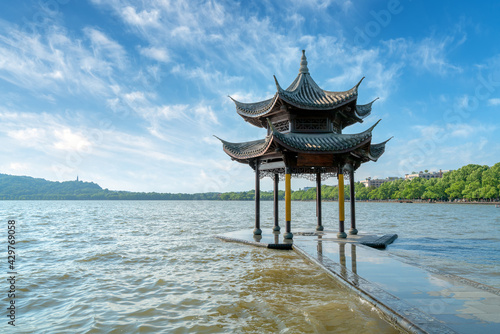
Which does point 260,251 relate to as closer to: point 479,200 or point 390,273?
point 390,273

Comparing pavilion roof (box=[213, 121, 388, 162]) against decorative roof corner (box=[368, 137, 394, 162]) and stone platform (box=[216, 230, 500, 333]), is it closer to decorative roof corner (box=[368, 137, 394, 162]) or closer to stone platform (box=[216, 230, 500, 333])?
decorative roof corner (box=[368, 137, 394, 162])

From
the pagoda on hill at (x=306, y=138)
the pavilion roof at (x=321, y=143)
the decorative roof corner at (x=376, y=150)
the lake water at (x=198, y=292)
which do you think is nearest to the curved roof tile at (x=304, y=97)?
the pagoda on hill at (x=306, y=138)

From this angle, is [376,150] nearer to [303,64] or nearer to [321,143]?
[321,143]

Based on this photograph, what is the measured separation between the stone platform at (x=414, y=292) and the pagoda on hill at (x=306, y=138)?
4.62m

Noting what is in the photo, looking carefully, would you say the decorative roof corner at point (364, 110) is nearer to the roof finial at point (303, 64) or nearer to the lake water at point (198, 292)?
the roof finial at point (303, 64)

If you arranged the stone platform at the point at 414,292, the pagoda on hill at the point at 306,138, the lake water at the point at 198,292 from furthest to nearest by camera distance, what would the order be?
the pagoda on hill at the point at 306,138, the lake water at the point at 198,292, the stone platform at the point at 414,292

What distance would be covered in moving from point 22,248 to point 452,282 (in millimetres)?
21045

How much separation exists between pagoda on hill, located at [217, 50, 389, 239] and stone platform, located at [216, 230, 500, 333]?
462 centimetres

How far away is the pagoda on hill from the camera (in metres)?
14.2

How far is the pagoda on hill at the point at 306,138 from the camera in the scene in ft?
46.6

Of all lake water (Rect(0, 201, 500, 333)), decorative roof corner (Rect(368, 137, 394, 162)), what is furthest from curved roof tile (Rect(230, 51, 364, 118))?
lake water (Rect(0, 201, 500, 333))

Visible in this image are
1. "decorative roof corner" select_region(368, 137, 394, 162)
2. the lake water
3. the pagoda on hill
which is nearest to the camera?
the lake water

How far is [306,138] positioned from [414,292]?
9.36 metres

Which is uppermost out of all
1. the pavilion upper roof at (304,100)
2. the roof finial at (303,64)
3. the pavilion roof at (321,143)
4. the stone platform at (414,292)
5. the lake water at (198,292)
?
the roof finial at (303,64)
